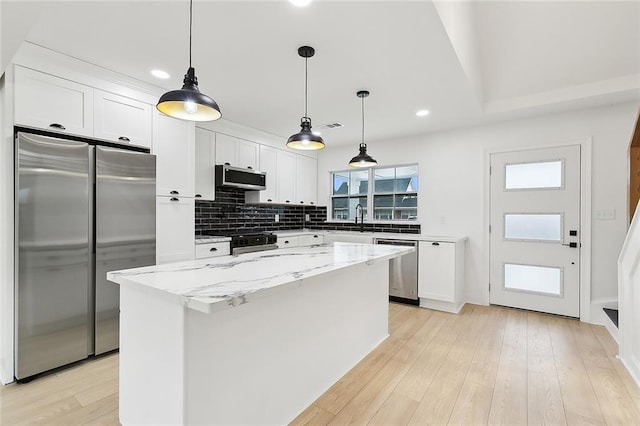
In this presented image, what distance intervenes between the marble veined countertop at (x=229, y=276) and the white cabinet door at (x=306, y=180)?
3.17m

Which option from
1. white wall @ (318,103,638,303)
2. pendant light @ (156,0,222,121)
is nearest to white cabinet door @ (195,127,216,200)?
white wall @ (318,103,638,303)

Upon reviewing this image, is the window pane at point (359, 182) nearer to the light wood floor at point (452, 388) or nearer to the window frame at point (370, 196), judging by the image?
the window frame at point (370, 196)

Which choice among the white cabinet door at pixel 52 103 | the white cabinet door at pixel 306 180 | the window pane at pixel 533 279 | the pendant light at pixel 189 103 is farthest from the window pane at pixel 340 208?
the pendant light at pixel 189 103

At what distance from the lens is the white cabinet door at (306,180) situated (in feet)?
17.6

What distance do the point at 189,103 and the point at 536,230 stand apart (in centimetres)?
412

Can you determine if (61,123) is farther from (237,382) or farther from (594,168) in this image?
(594,168)

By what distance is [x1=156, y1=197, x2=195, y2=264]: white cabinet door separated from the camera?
9.91 ft

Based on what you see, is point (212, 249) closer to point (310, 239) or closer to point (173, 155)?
point (173, 155)

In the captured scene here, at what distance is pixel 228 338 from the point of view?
1.48m

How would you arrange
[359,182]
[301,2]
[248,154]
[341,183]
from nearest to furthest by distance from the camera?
[301,2] → [248,154] → [359,182] → [341,183]

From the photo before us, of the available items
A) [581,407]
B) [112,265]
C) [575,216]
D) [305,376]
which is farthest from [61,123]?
[575,216]

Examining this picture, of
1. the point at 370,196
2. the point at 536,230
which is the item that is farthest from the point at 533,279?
the point at 370,196

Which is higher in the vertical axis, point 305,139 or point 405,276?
point 305,139

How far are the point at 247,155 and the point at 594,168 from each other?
426cm
